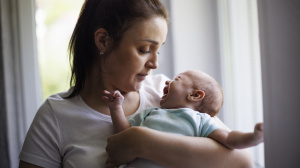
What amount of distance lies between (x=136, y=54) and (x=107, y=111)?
0.32 meters

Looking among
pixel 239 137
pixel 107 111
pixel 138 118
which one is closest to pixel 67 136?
pixel 107 111

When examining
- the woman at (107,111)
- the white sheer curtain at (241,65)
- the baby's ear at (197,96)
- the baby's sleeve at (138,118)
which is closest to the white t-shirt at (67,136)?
the woman at (107,111)

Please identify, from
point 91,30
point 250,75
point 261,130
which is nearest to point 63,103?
point 91,30

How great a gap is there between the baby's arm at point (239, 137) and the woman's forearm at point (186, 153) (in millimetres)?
35

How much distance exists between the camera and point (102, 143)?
3.82ft

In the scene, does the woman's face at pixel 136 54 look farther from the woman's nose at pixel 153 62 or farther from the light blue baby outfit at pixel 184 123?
Result: the light blue baby outfit at pixel 184 123

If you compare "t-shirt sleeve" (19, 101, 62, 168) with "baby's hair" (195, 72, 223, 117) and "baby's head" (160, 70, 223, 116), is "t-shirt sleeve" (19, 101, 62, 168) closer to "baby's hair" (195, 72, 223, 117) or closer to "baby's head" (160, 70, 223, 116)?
"baby's head" (160, 70, 223, 116)

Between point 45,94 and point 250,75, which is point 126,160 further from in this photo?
point 45,94

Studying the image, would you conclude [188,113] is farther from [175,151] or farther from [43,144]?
[43,144]

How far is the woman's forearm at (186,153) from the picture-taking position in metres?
0.99

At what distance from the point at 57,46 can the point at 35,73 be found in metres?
0.51

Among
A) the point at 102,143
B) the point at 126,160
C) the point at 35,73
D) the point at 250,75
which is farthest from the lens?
the point at 35,73

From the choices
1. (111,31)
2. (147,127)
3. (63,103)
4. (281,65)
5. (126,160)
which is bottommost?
(126,160)

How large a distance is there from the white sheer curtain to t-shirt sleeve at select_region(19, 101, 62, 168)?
0.98 meters
